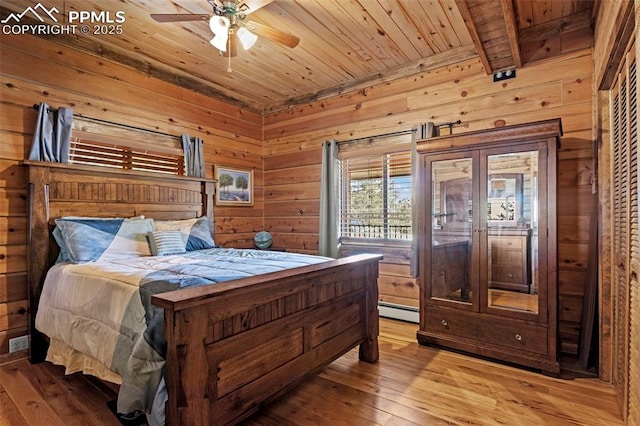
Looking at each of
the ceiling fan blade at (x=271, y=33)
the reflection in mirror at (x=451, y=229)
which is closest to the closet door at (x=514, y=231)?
the reflection in mirror at (x=451, y=229)

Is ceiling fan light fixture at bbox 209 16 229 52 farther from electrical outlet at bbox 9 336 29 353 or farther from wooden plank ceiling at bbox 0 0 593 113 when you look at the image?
electrical outlet at bbox 9 336 29 353

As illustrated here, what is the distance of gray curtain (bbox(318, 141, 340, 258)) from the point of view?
4141 mm

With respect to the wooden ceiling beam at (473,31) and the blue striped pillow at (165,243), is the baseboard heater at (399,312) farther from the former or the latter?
the wooden ceiling beam at (473,31)

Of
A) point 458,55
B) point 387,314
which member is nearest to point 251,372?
point 387,314

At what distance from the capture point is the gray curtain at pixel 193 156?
3.85m

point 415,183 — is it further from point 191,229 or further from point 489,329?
point 191,229

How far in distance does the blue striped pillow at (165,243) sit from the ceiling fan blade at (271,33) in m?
1.88

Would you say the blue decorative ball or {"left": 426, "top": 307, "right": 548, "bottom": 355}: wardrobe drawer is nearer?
{"left": 426, "top": 307, "right": 548, "bottom": 355}: wardrobe drawer

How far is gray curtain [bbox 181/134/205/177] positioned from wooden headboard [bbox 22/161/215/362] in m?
0.11

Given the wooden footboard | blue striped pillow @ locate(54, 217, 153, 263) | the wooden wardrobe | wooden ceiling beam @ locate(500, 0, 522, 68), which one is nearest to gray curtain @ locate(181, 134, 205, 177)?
blue striped pillow @ locate(54, 217, 153, 263)

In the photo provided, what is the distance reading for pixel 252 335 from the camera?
5.79 feet

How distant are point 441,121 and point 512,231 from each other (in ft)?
4.45

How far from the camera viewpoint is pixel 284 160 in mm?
4699

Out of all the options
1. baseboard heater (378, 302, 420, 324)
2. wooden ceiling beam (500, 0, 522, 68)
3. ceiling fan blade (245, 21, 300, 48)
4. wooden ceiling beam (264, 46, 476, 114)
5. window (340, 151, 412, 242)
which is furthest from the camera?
window (340, 151, 412, 242)
